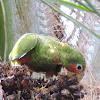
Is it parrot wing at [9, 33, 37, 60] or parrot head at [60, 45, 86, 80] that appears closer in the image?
parrot head at [60, 45, 86, 80]

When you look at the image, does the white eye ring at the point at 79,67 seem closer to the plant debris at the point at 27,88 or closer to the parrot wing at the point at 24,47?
the plant debris at the point at 27,88

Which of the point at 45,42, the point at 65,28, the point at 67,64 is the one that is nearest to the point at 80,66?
the point at 67,64

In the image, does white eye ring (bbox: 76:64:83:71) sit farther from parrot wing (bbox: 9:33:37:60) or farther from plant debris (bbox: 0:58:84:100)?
parrot wing (bbox: 9:33:37:60)

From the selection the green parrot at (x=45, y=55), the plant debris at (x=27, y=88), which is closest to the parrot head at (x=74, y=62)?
the green parrot at (x=45, y=55)

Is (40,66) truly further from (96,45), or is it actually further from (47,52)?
(96,45)

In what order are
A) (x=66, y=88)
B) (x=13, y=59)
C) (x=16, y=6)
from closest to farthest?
(x=66, y=88), (x=13, y=59), (x=16, y=6)

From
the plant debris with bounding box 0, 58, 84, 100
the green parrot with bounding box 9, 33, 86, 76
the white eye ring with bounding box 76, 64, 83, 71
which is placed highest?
the green parrot with bounding box 9, 33, 86, 76

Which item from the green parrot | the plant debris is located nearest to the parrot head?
the green parrot
